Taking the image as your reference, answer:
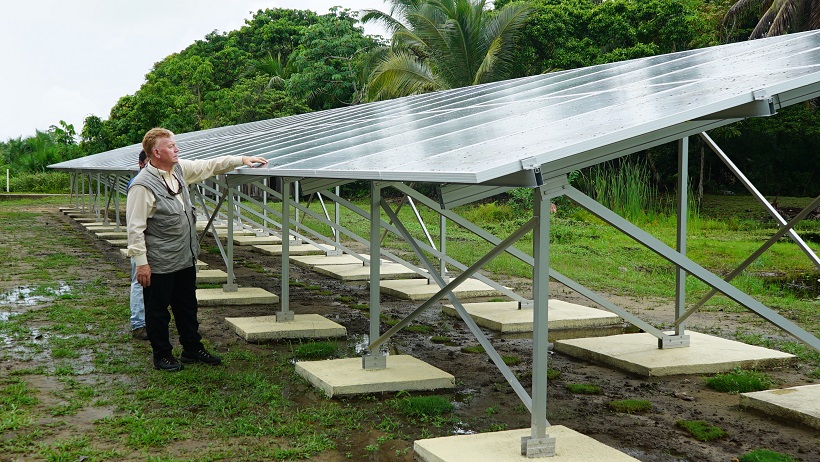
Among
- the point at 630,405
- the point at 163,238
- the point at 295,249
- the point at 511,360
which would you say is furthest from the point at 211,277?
the point at 630,405

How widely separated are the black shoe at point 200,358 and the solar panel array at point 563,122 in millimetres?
1410

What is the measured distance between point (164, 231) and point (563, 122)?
116 inches

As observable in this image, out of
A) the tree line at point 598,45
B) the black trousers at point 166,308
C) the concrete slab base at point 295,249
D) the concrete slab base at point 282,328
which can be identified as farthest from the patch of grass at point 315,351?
the tree line at point 598,45

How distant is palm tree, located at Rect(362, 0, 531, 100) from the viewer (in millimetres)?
22750

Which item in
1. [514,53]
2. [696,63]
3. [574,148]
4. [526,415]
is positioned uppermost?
[514,53]

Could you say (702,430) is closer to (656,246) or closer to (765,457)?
(765,457)

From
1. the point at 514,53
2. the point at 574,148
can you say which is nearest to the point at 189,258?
the point at 574,148

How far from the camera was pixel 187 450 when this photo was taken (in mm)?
4453

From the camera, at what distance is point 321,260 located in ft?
42.7

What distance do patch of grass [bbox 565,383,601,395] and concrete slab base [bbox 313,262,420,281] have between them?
5096mm

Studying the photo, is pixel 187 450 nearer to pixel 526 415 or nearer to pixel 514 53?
pixel 526 415

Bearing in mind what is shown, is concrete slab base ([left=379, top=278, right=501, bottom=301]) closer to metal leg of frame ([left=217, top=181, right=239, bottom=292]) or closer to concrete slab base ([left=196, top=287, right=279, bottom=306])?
concrete slab base ([left=196, top=287, right=279, bottom=306])

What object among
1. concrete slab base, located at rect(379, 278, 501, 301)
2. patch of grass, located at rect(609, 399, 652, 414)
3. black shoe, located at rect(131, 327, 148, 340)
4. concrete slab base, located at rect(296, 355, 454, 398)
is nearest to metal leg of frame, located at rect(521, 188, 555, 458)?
patch of grass, located at rect(609, 399, 652, 414)

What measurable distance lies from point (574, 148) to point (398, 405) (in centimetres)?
242
